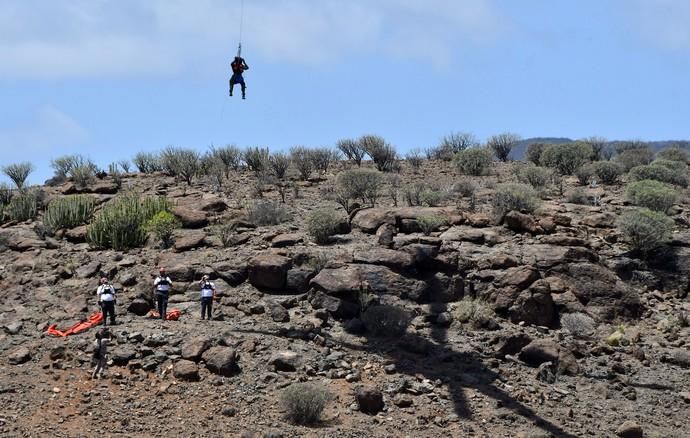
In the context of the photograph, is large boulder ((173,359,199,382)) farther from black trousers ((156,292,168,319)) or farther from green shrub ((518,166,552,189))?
green shrub ((518,166,552,189))

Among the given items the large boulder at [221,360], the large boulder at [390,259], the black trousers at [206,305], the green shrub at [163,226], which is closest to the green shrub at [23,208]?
the green shrub at [163,226]

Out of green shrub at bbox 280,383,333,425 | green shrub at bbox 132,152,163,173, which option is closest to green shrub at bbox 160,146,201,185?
green shrub at bbox 132,152,163,173

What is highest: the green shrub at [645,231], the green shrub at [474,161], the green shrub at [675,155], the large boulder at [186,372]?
the green shrub at [675,155]

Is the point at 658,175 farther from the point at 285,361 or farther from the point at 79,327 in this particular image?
the point at 79,327

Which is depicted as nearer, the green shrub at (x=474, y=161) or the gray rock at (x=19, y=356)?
the gray rock at (x=19, y=356)

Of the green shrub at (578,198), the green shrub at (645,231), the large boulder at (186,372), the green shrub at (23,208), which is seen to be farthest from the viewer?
the green shrub at (23,208)

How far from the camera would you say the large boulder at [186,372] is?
14.1 m

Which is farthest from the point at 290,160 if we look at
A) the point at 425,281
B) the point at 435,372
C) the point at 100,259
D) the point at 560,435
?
the point at 560,435

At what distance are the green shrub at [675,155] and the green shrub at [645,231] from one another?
15900 mm

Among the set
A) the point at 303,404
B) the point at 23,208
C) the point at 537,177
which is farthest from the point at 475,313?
the point at 23,208

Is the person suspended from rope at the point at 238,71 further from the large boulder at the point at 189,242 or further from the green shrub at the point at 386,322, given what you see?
the green shrub at the point at 386,322

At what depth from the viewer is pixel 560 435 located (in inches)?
513

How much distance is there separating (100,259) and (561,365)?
1158cm

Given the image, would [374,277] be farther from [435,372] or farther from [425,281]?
[435,372]
